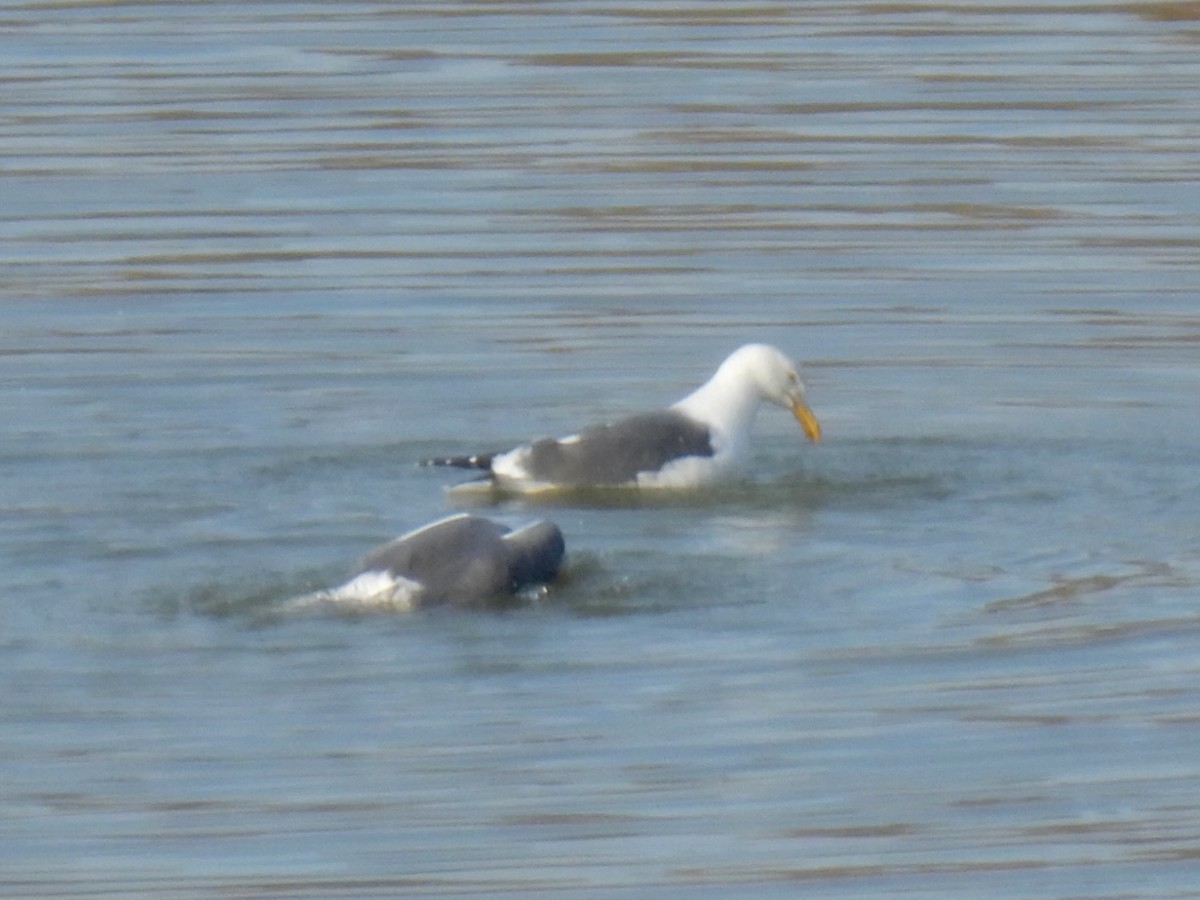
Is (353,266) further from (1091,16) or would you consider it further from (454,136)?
(1091,16)

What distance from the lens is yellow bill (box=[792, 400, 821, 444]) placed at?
1317cm

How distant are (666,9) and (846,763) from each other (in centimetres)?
1467

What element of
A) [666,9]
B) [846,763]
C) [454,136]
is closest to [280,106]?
[454,136]

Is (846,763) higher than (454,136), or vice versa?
(454,136)

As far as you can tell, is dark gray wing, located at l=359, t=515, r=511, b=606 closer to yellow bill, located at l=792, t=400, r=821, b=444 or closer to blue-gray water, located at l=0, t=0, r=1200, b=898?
blue-gray water, located at l=0, t=0, r=1200, b=898

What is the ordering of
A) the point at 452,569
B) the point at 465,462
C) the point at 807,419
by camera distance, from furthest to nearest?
the point at 807,419, the point at 465,462, the point at 452,569

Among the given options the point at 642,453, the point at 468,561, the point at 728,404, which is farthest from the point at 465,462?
the point at 468,561

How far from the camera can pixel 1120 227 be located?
16547mm

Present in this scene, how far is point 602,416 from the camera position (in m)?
13.6

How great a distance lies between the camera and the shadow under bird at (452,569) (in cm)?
1035

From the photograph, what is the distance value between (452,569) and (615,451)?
86.5 inches

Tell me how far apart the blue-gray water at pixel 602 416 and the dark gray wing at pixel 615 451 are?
19 cm

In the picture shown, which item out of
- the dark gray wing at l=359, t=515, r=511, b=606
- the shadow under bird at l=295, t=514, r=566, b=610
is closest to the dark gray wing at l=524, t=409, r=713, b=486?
the shadow under bird at l=295, t=514, r=566, b=610

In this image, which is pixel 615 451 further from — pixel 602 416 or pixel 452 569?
pixel 452 569
